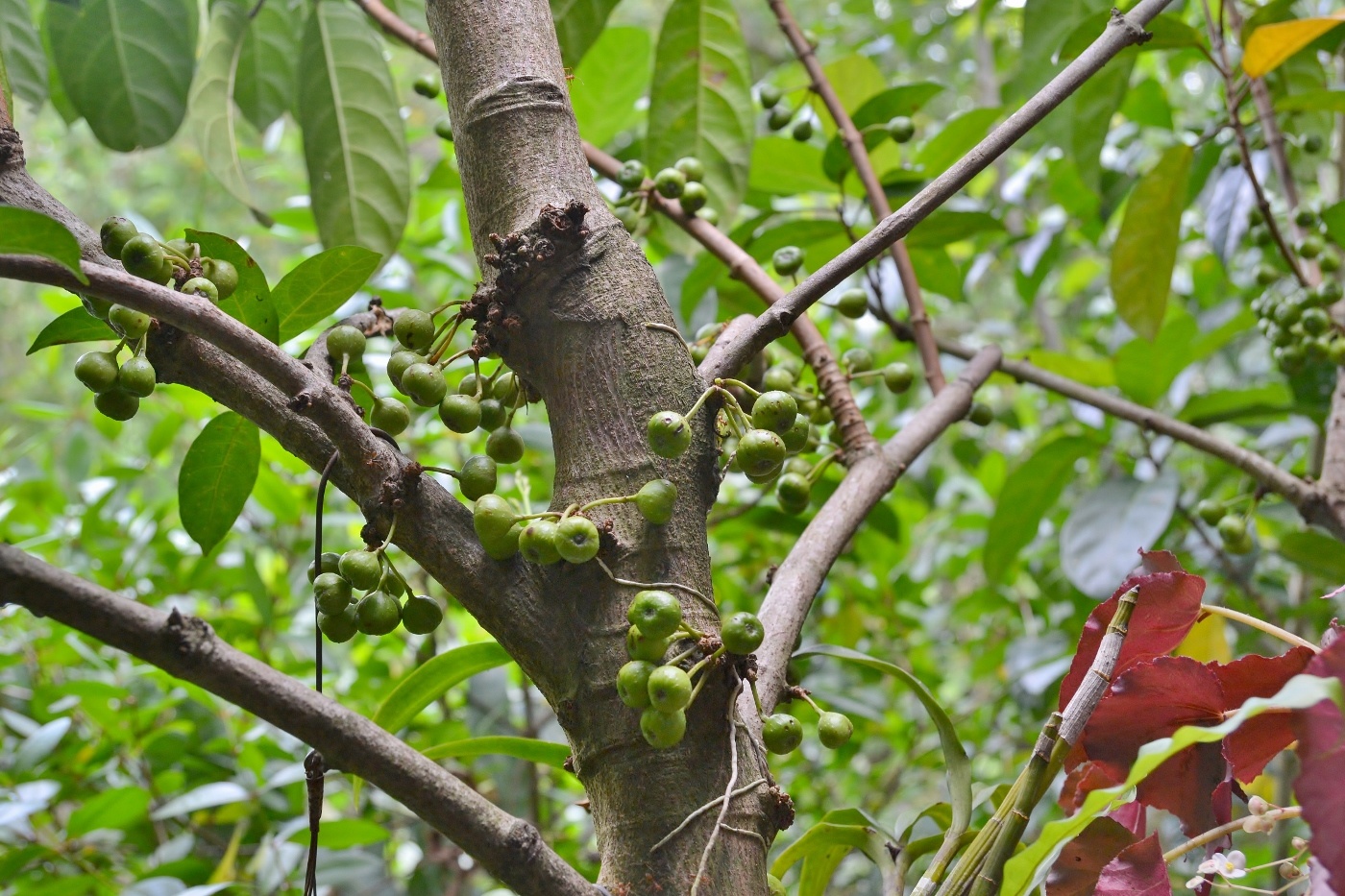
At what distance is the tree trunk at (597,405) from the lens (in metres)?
0.63

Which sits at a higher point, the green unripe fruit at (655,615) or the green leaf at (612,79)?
the green leaf at (612,79)

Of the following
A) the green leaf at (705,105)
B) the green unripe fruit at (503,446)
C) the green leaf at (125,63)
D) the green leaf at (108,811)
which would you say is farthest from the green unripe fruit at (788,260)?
the green leaf at (108,811)

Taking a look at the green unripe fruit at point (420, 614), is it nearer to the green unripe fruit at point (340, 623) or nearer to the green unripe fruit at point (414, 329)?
the green unripe fruit at point (340, 623)

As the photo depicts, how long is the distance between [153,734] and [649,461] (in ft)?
4.64

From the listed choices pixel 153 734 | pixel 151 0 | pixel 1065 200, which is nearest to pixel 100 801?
pixel 153 734

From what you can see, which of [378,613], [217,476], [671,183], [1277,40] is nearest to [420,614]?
[378,613]

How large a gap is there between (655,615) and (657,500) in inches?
3.0

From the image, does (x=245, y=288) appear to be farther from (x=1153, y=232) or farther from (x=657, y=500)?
(x=1153, y=232)

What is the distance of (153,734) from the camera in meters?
1.73

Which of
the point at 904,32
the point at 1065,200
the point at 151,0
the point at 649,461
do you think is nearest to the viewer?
the point at 649,461

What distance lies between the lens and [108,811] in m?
1.49

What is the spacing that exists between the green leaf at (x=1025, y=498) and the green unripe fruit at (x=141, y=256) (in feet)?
4.06

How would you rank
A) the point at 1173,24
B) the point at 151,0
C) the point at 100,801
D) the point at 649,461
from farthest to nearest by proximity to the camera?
the point at 100,801, the point at 151,0, the point at 1173,24, the point at 649,461

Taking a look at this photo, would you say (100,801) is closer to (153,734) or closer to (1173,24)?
(153,734)
